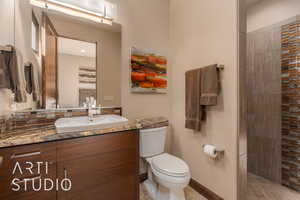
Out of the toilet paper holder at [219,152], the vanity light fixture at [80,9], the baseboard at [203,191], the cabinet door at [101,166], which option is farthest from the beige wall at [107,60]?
the baseboard at [203,191]

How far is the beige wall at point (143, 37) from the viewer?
1836 millimetres

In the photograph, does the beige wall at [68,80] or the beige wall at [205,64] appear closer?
the beige wall at [205,64]

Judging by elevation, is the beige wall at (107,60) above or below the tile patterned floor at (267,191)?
above

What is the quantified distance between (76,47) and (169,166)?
168 centimetres

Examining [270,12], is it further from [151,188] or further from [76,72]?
[151,188]

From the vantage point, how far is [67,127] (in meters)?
1.05

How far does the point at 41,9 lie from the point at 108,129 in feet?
4.68

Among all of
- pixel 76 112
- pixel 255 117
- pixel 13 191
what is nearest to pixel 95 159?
pixel 13 191

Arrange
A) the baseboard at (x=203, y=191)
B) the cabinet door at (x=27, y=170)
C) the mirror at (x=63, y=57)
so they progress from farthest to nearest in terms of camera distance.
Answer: the baseboard at (x=203, y=191), the mirror at (x=63, y=57), the cabinet door at (x=27, y=170)

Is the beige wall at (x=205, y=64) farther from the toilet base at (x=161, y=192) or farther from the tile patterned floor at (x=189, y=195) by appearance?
the toilet base at (x=161, y=192)

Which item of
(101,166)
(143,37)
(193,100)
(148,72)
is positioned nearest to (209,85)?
(193,100)

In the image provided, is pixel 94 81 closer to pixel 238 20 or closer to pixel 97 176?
pixel 97 176

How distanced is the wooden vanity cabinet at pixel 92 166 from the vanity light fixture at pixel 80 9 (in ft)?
4.53

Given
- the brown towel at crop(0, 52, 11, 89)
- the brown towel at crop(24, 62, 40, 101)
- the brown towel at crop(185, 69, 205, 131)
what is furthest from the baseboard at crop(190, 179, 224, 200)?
the brown towel at crop(0, 52, 11, 89)
